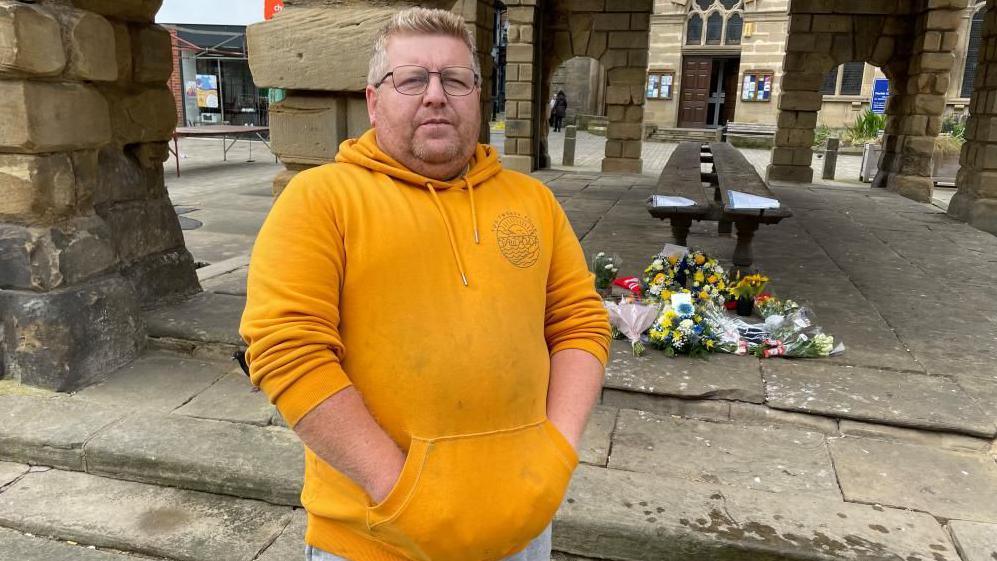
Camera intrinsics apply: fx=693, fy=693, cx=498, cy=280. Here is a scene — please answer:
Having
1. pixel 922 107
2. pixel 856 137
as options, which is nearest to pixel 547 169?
pixel 922 107

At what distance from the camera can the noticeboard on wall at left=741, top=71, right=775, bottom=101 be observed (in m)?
25.1

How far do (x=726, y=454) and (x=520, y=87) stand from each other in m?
12.4

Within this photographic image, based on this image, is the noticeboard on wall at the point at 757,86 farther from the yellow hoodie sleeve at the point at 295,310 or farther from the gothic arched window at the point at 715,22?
the yellow hoodie sleeve at the point at 295,310

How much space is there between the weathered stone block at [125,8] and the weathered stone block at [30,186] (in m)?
0.83

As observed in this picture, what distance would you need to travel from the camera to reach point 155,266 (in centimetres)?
→ 439

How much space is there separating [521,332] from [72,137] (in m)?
3.10

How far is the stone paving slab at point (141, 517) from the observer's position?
256 cm

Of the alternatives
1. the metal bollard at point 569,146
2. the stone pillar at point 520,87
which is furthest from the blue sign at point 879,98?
the stone pillar at point 520,87

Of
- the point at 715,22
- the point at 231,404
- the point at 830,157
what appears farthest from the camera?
the point at 715,22

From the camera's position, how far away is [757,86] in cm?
2527

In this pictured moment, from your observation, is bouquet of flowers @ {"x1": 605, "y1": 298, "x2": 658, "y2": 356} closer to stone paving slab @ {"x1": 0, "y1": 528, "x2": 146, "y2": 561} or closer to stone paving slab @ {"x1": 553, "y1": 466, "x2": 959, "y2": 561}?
stone paving slab @ {"x1": 553, "y1": 466, "x2": 959, "y2": 561}

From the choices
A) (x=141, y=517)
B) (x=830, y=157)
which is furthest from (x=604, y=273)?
(x=830, y=157)

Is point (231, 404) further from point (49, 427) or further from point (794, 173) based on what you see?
point (794, 173)

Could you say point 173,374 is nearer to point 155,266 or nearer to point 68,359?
point 68,359
